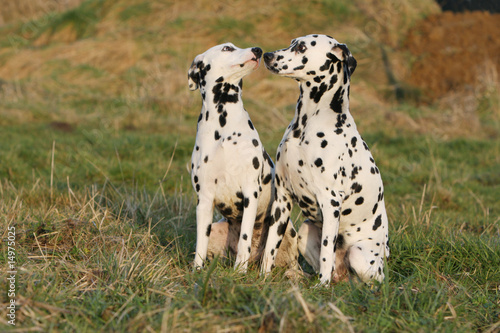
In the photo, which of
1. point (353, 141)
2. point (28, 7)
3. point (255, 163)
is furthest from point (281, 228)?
point (28, 7)

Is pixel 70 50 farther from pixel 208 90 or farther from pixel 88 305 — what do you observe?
pixel 88 305

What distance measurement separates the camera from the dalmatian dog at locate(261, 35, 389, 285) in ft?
13.6

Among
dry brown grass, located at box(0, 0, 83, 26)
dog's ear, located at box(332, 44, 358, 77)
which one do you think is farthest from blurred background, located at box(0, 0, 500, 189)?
dry brown grass, located at box(0, 0, 83, 26)

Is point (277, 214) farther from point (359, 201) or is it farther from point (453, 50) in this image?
point (453, 50)

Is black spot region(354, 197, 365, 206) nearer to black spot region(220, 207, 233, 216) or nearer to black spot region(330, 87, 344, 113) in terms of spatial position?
black spot region(330, 87, 344, 113)

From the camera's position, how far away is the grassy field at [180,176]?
3.18m

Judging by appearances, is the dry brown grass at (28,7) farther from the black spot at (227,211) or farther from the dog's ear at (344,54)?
the dog's ear at (344,54)

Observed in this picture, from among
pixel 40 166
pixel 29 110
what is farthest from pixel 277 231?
pixel 29 110

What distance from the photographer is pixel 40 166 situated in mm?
8469

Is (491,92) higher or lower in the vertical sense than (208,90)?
lower

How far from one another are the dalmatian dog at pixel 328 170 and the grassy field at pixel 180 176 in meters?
0.35

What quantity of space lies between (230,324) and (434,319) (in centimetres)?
128

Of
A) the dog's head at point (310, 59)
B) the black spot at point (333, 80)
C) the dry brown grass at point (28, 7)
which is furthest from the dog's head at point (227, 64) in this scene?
the dry brown grass at point (28, 7)

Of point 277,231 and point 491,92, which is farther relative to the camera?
point 491,92
